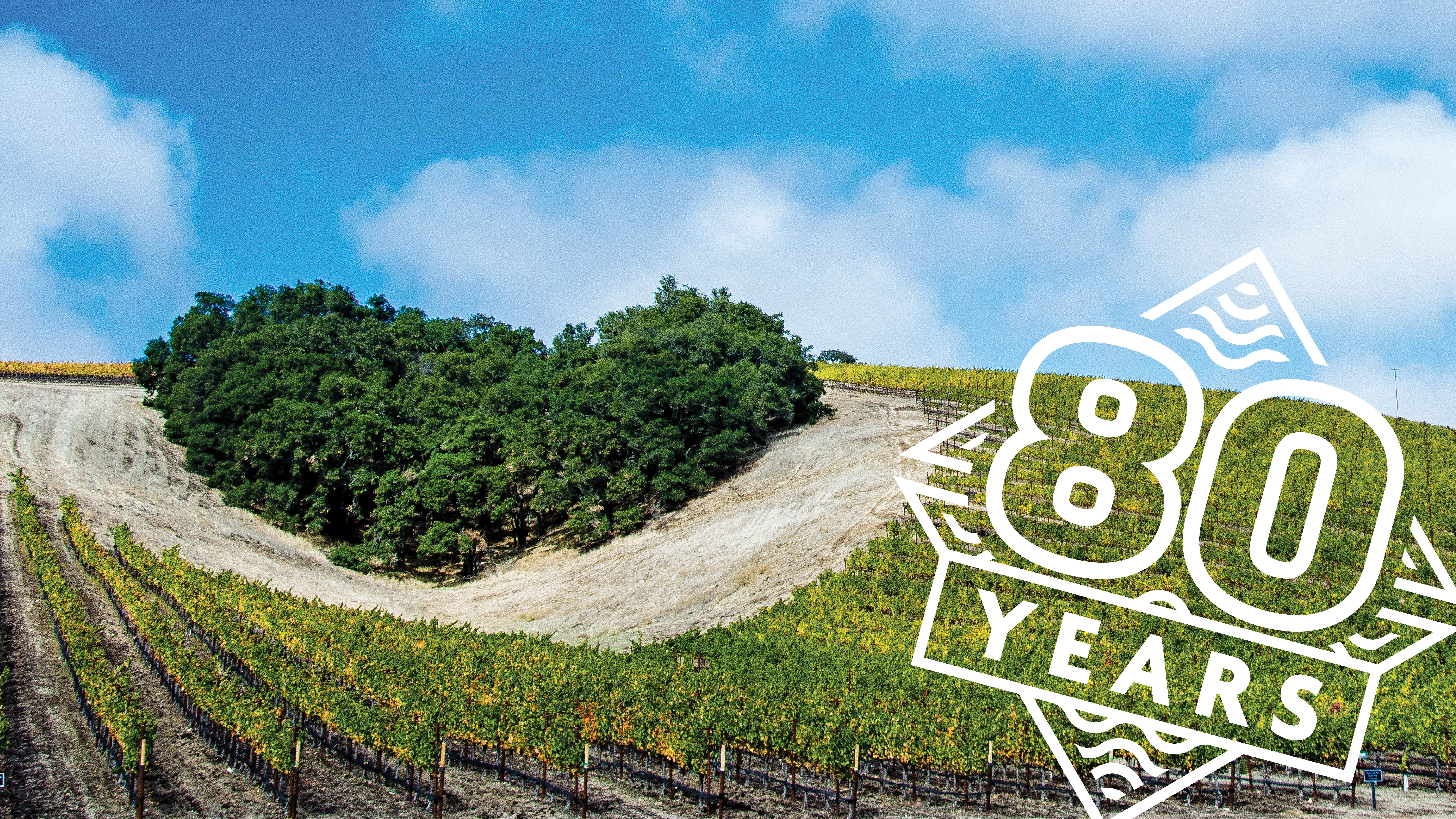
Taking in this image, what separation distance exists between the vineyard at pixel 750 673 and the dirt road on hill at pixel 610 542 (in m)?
2.81

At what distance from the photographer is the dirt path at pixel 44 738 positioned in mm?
20734

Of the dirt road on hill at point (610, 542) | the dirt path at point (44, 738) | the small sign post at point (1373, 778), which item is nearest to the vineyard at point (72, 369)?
the dirt road on hill at point (610, 542)

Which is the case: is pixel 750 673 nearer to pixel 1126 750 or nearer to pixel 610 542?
pixel 1126 750

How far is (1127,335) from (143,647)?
34622 mm

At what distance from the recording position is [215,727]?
26.0m

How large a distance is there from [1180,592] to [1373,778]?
17666 mm

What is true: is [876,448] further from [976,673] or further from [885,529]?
[976,673]

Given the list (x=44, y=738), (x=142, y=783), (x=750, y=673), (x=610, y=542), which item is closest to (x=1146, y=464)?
(x=750, y=673)

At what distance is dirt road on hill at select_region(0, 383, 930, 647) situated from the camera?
45.8 metres

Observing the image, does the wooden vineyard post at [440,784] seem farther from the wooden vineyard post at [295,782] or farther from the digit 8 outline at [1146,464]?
the digit 8 outline at [1146,464]

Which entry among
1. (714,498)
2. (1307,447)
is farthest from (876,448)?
(1307,447)

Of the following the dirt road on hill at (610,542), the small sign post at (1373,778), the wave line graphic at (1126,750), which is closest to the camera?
the wave line graphic at (1126,750)

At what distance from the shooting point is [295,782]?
20719 millimetres

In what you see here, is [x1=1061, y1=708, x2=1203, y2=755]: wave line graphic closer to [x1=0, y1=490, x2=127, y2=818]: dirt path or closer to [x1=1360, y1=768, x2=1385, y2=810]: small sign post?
[x1=1360, y1=768, x2=1385, y2=810]: small sign post
